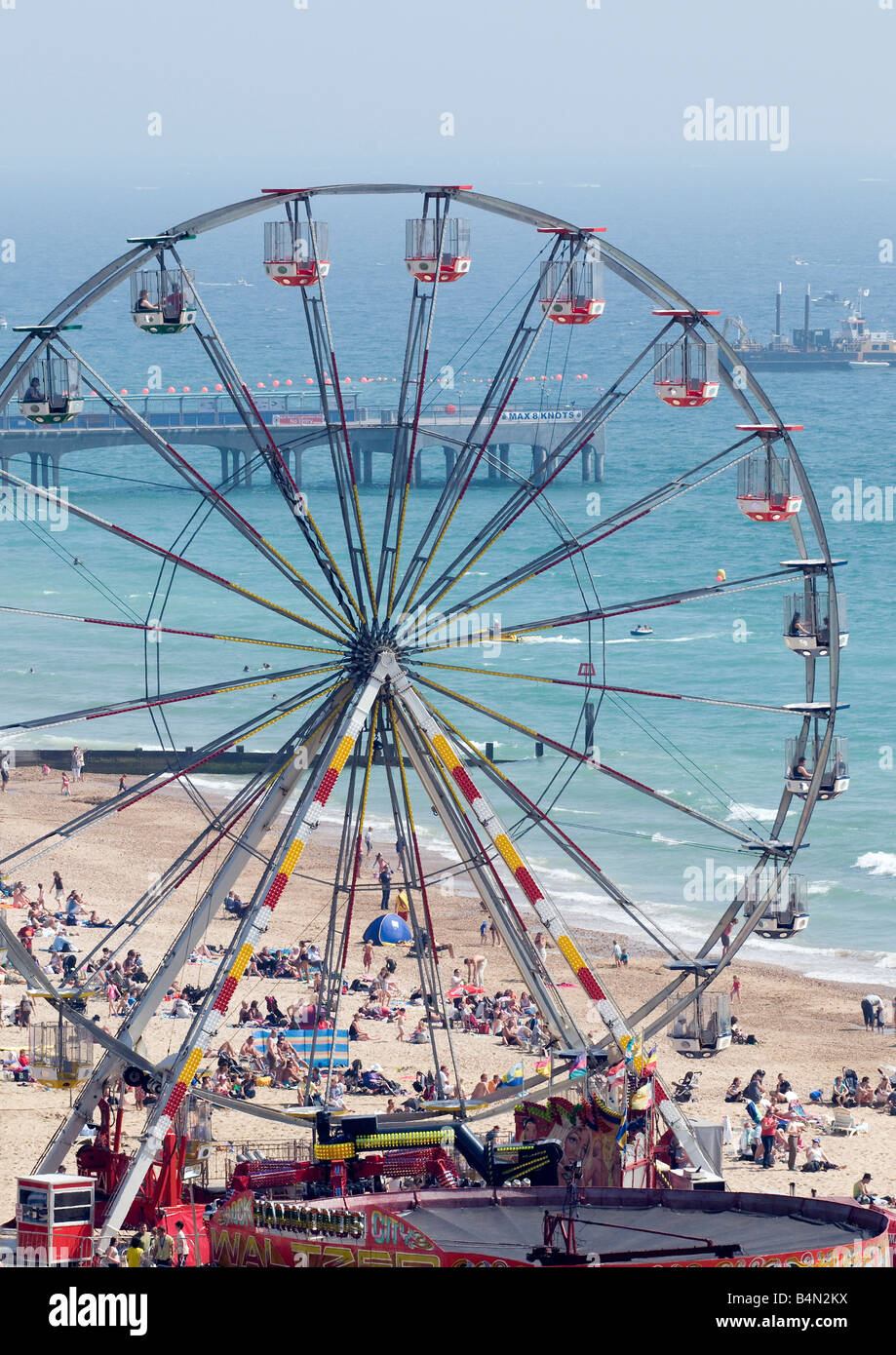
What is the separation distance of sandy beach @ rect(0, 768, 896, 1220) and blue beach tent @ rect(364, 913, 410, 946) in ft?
4.15

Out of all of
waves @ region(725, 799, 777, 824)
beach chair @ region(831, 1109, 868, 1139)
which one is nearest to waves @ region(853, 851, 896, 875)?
waves @ region(725, 799, 777, 824)

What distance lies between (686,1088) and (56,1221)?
18.3 metres

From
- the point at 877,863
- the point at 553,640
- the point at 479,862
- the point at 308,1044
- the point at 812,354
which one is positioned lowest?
the point at 877,863

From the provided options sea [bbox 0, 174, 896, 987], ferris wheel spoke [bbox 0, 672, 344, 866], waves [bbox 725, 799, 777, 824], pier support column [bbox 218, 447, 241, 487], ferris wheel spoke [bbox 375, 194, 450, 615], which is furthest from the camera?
pier support column [bbox 218, 447, 241, 487]

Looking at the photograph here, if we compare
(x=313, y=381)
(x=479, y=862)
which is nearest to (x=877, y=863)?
(x=479, y=862)

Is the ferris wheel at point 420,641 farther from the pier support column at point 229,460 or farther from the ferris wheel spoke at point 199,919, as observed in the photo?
the pier support column at point 229,460

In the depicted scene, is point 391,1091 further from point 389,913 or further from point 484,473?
point 484,473

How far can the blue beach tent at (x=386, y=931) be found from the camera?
2013 inches

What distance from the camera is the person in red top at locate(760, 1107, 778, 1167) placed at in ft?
132

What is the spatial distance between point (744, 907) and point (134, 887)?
107ft

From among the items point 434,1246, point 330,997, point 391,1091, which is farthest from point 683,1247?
point 391,1091

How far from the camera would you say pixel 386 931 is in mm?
51438

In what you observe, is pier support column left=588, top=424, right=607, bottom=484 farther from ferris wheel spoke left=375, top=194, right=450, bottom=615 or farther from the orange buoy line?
ferris wheel spoke left=375, top=194, right=450, bottom=615

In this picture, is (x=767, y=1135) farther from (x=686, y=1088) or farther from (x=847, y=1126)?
(x=686, y=1088)
